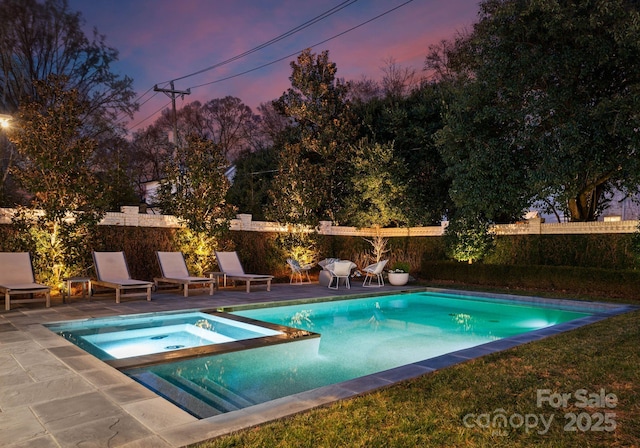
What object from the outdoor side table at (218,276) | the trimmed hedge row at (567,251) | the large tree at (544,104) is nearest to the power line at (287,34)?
the large tree at (544,104)

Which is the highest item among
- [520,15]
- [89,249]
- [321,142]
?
[520,15]

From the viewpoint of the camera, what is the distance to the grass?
2758 millimetres

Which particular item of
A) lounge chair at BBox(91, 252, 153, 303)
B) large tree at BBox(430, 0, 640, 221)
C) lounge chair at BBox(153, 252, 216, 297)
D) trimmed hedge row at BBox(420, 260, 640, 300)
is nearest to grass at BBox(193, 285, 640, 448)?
large tree at BBox(430, 0, 640, 221)

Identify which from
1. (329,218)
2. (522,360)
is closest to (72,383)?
(522,360)

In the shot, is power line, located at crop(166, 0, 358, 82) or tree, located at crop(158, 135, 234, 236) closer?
tree, located at crop(158, 135, 234, 236)

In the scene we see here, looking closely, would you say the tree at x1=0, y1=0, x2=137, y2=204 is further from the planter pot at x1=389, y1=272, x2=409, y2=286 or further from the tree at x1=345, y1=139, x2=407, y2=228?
the planter pot at x1=389, y1=272, x2=409, y2=286

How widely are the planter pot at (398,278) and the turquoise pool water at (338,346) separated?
73.1 inches

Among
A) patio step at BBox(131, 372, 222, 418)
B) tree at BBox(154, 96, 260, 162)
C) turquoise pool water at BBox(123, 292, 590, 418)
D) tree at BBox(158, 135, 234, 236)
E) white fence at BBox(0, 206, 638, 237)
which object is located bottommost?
turquoise pool water at BBox(123, 292, 590, 418)

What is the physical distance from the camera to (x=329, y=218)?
1734cm

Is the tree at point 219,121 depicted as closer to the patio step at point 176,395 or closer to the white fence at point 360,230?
the white fence at point 360,230

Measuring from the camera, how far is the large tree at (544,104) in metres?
9.41

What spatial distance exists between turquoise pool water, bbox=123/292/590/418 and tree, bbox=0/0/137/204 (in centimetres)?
1324

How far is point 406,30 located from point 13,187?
1598 cm

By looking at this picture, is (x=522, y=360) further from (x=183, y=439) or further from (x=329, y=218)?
(x=329, y=218)
